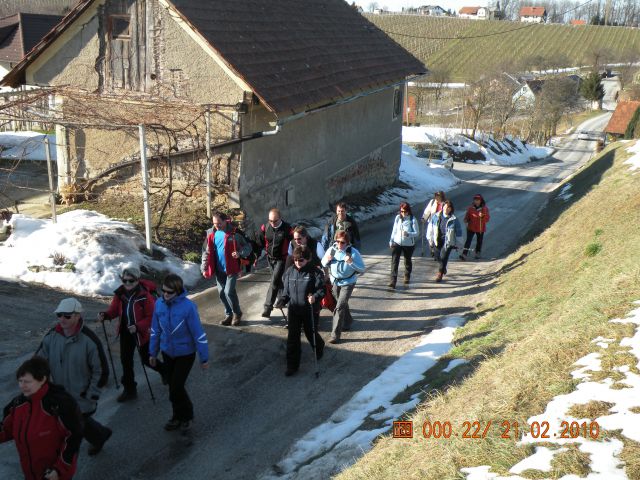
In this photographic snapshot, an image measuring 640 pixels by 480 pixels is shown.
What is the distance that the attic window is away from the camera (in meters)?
13.2

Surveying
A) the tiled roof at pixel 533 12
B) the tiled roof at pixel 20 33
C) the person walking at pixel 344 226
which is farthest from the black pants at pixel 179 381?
the tiled roof at pixel 533 12

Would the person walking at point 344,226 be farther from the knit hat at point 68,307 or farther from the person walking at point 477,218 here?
the knit hat at point 68,307

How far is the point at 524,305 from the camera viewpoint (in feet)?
29.2

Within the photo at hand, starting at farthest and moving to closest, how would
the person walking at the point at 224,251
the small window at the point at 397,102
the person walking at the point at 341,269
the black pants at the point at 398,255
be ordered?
the small window at the point at 397,102 < the black pants at the point at 398,255 < the person walking at the point at 224,251 < the person walking at the point at 341,269

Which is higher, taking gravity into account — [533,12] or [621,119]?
[533,12]

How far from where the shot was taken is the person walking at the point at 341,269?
8.77 metres

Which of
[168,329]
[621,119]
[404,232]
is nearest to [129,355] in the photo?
[168,329]

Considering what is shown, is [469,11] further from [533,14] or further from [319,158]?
[319,158]

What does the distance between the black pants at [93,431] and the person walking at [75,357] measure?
5 centimetres

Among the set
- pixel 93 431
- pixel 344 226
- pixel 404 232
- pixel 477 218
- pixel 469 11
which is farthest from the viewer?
pixel 469 11

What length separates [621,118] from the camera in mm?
51625

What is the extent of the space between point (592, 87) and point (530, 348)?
8213 centimetres

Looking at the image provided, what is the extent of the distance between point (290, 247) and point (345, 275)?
100 centimetres

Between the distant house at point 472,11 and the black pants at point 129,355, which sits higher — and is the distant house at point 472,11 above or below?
above
